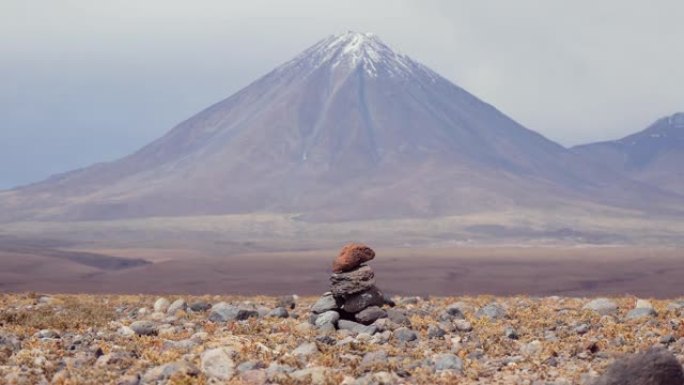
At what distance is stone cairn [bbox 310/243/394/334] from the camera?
695 inches

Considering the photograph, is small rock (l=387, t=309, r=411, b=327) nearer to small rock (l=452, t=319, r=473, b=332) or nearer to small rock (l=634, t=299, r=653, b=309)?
small rock (l=452, t=319, r=473, b=332)

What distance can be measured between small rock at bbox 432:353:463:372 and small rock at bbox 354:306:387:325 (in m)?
3.87

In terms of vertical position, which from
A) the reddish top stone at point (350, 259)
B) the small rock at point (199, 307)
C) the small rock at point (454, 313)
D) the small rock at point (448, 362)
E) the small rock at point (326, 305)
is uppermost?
the reddish top stone at point (350, 259)

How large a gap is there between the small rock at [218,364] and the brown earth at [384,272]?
4365 cm

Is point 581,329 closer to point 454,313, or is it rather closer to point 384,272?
point 454,313

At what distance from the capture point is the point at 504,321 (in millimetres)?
18203

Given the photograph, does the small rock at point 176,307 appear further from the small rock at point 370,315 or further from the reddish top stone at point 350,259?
the small rock at point 370,315

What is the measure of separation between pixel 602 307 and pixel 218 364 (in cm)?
922

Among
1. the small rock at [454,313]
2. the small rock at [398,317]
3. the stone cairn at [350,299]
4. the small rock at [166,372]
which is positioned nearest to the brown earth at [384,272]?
the small rock at [454,313]

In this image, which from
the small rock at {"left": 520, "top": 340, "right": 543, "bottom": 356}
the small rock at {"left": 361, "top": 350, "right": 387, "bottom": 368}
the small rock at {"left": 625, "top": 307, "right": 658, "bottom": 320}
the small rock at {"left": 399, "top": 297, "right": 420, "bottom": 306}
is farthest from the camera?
the small rock at {"left": 399, "top": 297, "right": 420, "bottom": 306}

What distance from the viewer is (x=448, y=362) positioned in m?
13.5

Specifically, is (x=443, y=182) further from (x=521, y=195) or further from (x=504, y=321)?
(x=504, y=321)

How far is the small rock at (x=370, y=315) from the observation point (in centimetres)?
1762

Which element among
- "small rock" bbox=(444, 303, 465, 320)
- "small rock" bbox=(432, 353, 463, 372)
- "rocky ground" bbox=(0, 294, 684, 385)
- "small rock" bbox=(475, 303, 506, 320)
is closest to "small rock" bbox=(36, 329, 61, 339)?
"rocky ground" bbox=(0, 294, 684, 385)
